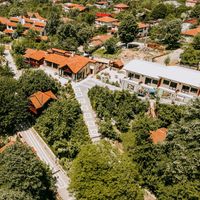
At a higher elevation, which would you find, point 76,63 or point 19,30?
point 76,63

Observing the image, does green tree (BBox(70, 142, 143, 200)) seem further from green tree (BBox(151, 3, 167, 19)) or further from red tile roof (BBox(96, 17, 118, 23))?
green tree (BBox(151, 3, 167, 19))

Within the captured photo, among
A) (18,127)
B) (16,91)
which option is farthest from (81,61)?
(18,127)

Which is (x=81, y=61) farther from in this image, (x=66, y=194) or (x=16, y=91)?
(x=66, y=194)

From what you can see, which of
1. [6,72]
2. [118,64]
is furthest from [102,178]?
[6,72]

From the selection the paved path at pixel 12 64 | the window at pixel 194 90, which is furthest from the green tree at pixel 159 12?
the window at pixel 194 90

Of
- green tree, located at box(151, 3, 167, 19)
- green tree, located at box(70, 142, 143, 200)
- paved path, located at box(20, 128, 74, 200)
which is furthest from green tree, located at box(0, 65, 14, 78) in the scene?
green tree, located at box(151, 3, 167, 19)

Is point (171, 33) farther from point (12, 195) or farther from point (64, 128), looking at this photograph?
point (12, 195)
